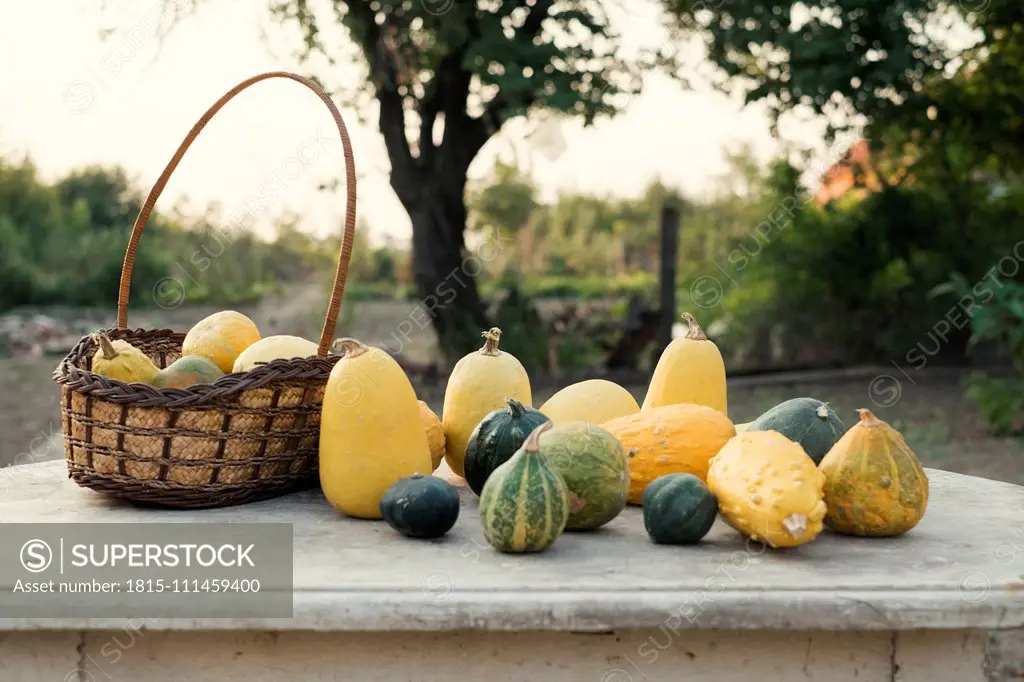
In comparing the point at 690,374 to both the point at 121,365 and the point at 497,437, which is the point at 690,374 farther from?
the point at 121,365

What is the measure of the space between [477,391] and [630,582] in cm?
70

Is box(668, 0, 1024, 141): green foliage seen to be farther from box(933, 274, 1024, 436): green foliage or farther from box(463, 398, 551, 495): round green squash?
box(463, 398, 551, 495): round green squash

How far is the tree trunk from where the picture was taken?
8.70 m

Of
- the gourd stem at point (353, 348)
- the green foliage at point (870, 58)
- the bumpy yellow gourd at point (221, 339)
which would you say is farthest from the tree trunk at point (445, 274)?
the gourd stem at point (353, 348)

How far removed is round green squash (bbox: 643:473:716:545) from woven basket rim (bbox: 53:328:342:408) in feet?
2.26

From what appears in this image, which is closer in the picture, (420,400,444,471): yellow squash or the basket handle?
the basket handle

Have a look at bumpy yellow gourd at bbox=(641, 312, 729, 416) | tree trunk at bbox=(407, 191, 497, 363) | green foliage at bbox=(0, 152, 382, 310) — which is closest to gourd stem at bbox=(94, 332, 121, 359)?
bumpy yellow gourd at bbox=(641, 312, 729, 416)

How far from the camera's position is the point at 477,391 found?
6.82 feet

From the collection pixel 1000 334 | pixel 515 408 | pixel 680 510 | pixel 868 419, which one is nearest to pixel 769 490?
pixel 680 510

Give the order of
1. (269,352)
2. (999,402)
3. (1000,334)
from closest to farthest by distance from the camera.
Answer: (269,352), (1000,334), (999,402)

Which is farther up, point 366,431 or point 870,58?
point 870,58

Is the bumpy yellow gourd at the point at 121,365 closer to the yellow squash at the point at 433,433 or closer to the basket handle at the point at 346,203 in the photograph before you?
the basket handle at the point at 346,203

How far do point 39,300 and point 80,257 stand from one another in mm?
711

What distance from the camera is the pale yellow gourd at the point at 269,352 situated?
2020mm
